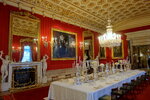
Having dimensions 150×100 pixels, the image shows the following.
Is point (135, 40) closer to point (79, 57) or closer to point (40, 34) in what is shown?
point (79, 57)

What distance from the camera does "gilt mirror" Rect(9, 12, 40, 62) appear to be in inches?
196

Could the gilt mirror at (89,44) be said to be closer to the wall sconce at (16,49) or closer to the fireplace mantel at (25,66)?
the fireplace mantel at (25,66)

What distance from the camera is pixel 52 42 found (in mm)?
6523

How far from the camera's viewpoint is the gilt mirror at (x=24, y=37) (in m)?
4.98

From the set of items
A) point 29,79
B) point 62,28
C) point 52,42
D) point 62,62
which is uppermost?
point 62,28

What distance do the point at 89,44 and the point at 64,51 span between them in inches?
118

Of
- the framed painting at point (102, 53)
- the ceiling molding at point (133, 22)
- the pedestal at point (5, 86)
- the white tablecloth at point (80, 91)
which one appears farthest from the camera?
the framed painting at point (102, 53)

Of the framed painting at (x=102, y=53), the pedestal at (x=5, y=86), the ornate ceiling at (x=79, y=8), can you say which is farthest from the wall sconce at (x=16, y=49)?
the framed painting at (x=102, y=53)

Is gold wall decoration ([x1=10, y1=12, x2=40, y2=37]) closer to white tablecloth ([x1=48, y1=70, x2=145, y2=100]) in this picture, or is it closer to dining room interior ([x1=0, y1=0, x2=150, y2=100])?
dining room interior ([x1=0, y1=0, x2=150, y2=100])

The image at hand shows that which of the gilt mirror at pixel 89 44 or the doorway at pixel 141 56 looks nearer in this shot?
the doorway at pixel 141 56

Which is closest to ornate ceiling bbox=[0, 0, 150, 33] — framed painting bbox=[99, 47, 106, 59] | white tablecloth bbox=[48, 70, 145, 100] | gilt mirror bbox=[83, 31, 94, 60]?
gilt mirror bbox=[83, 31, 94, 60]

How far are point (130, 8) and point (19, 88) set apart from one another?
309 inches

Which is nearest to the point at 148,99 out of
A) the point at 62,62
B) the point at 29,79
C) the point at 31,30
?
the point at 62,62

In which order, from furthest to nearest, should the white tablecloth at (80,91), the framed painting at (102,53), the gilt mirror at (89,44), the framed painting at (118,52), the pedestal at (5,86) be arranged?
the framed painting at (102,53) < the framed painting at (118,52) < the gilt mirror at (89,44) < the pedestal at (5,86) < the white tablecloth at (80,91)
